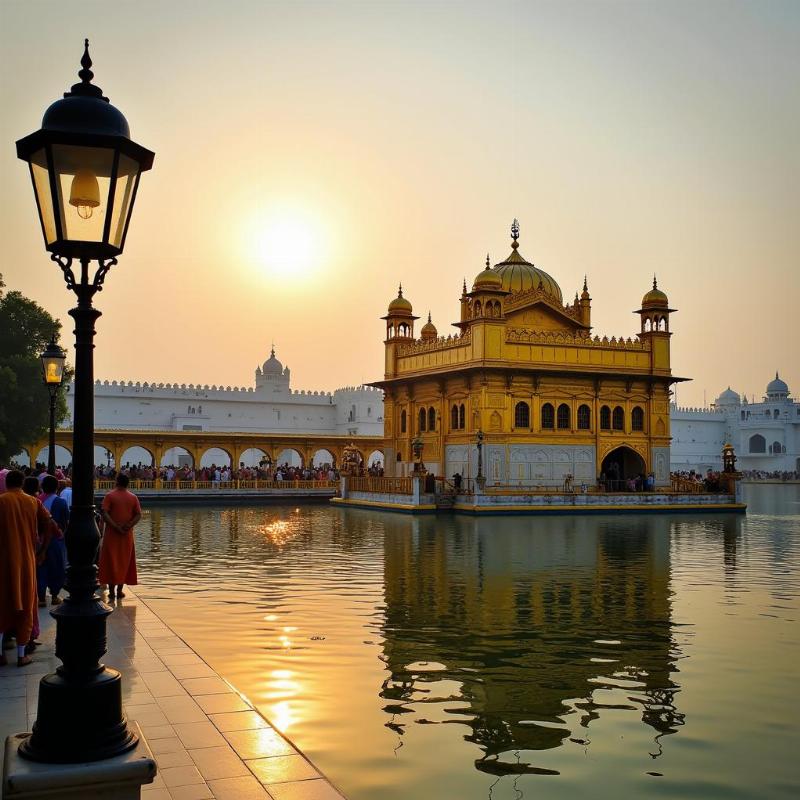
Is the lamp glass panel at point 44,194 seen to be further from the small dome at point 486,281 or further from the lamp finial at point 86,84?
the small dome at point 486,281

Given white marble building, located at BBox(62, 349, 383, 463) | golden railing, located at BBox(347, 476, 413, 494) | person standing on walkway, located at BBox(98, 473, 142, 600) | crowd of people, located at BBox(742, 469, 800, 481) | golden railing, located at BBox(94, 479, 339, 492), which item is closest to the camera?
person standing on walkway, located at BBox(98, 473, 142, 600)

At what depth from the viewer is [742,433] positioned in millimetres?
108125

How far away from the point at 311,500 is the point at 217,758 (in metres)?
40.1

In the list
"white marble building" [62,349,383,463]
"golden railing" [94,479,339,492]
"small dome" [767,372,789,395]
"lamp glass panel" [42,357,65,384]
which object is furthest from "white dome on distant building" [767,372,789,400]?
"lamp glass panel" [42,357,65,384]

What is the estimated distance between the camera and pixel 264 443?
1998 inches

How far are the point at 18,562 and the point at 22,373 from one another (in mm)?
30001

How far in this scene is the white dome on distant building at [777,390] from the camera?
11606 centimetres

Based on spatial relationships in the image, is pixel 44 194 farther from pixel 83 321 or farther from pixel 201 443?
pixel 201 443

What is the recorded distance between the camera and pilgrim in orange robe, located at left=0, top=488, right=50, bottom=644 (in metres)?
8.14

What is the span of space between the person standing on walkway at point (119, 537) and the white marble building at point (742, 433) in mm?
94067

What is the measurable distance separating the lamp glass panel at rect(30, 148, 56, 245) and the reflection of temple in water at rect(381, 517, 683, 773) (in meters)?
4.24

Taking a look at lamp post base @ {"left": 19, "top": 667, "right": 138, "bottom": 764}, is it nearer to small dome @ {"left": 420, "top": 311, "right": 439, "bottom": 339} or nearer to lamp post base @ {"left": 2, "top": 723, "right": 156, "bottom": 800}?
lamp post base @ {"left": 2, "top": 723, "right": 156, "bottom": 800}

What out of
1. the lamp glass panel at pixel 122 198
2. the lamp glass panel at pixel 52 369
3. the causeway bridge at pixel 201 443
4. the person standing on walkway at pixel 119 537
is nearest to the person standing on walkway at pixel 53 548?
the person standing on walkway at pixel 119 537

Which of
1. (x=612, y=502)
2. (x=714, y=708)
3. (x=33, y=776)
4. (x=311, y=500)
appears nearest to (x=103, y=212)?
(x=33, y=776)
